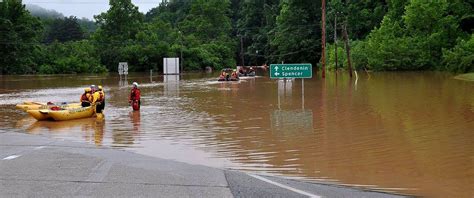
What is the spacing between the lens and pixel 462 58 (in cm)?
5106

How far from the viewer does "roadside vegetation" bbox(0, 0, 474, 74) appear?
65.2m

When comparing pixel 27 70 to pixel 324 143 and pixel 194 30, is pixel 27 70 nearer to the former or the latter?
pixel 194 30

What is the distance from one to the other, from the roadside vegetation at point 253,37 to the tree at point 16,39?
14 centimetres

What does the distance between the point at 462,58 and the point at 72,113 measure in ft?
139

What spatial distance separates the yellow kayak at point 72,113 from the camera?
1811cm

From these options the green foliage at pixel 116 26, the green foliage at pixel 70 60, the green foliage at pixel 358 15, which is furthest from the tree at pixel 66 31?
the green foliage at pixel 358 15

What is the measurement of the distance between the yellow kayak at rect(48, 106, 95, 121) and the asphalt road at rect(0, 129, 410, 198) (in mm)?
7442

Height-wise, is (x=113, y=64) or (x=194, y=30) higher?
(x=194, y=30)

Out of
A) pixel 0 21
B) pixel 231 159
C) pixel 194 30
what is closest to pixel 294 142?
pixel 231 159

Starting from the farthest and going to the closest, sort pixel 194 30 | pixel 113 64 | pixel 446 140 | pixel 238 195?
pixel 194 30 → pixel 113 64 → pixel 446 140 → pixel 238 195

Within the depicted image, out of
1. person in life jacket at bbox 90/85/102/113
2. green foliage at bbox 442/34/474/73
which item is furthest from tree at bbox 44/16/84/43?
person in life jacket at bbox 90/85/102/113

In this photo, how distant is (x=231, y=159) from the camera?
416 inches

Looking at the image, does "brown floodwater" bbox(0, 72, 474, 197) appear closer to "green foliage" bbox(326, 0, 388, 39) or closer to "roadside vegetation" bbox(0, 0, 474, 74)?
"roadside vegetation" bbox(0, 0, 474, 74)

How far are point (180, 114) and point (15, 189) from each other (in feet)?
A: 41.3
